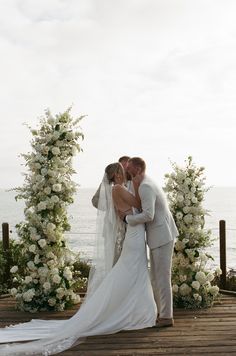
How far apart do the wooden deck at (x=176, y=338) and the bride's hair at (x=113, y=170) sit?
73.5 inches

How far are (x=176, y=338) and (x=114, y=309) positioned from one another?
0.86 metres

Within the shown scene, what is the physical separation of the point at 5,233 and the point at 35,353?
4.47 meters

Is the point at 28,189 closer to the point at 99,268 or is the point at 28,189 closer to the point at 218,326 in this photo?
the point at 99,268

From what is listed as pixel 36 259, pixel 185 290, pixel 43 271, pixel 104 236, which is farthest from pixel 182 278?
pixel 36 259

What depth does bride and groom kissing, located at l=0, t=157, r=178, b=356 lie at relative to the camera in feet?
21.9

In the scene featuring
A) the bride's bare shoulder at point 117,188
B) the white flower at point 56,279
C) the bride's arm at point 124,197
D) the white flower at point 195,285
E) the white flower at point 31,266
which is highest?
the bride's bare shoulder at point 117,188

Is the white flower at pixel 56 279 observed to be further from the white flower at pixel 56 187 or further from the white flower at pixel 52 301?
the white flower at pixel 56 187

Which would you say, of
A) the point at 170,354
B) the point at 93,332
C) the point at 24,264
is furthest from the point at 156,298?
the point at 24,264

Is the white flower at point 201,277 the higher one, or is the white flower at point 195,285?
the white flower at point 201,277

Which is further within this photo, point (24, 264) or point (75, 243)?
point (75, 243)

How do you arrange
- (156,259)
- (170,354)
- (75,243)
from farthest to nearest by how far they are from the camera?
(75,243) < (156,259) < (170,354)

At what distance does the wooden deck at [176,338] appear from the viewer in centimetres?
577

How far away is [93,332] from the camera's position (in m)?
6.46

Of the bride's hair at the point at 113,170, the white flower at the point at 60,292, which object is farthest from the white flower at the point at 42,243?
the bride's hair at the point at 113,170
